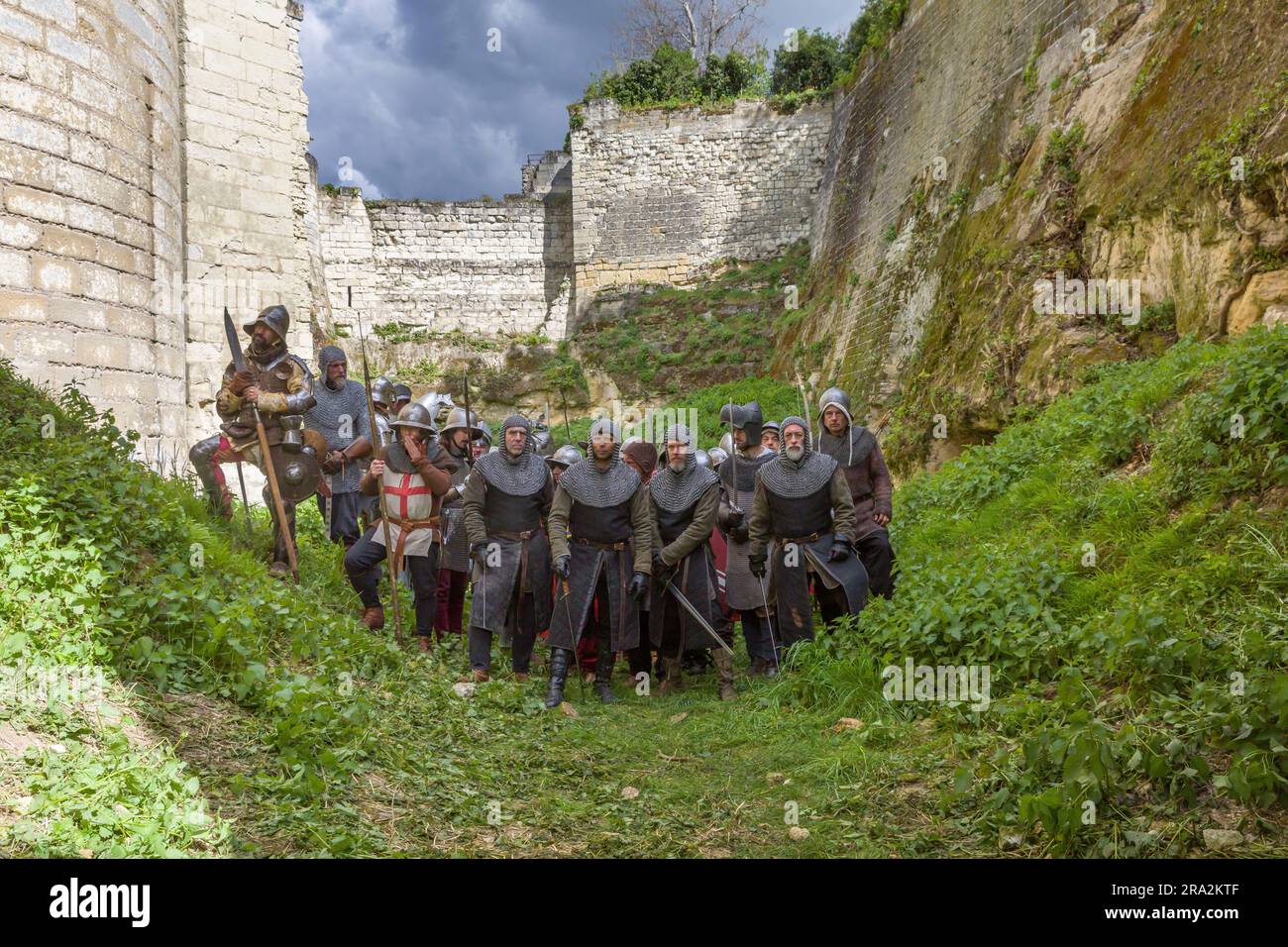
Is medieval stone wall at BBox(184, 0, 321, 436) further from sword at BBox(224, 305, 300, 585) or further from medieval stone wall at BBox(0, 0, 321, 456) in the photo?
sword at BBox(224, 305, 300, 585)

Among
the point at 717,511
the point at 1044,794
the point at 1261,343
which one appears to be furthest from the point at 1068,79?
the point at 1044,794

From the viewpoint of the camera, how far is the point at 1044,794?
3611 millimetres

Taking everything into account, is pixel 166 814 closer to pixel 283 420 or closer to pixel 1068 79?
pixel 283 420

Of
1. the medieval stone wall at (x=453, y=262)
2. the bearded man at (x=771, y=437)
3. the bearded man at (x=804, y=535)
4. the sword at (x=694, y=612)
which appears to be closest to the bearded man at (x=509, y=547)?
the sword at (x=694, y=612)

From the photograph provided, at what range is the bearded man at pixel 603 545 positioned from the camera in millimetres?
6855

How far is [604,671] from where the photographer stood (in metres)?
6.93

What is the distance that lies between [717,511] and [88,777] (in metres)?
4.68

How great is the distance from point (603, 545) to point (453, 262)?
18.3 m

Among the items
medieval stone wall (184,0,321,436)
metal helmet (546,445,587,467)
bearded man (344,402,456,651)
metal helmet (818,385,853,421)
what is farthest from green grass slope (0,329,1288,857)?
medieval stone wall (184,0,321,436)

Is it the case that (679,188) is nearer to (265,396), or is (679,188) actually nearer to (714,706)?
(265,396)

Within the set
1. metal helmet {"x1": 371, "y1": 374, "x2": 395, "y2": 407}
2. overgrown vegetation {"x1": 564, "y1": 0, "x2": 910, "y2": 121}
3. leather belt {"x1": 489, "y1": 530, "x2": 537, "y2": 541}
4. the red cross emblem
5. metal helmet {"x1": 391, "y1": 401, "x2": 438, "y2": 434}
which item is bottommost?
leather belt {"x1": 489, "y1": 530, "x2": 537, "y2": 541}

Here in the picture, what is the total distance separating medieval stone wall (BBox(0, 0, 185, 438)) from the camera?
23.0ft

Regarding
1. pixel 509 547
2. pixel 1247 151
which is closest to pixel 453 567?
pixel 509 547

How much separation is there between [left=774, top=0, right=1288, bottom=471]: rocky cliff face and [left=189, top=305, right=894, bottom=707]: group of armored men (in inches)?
118
